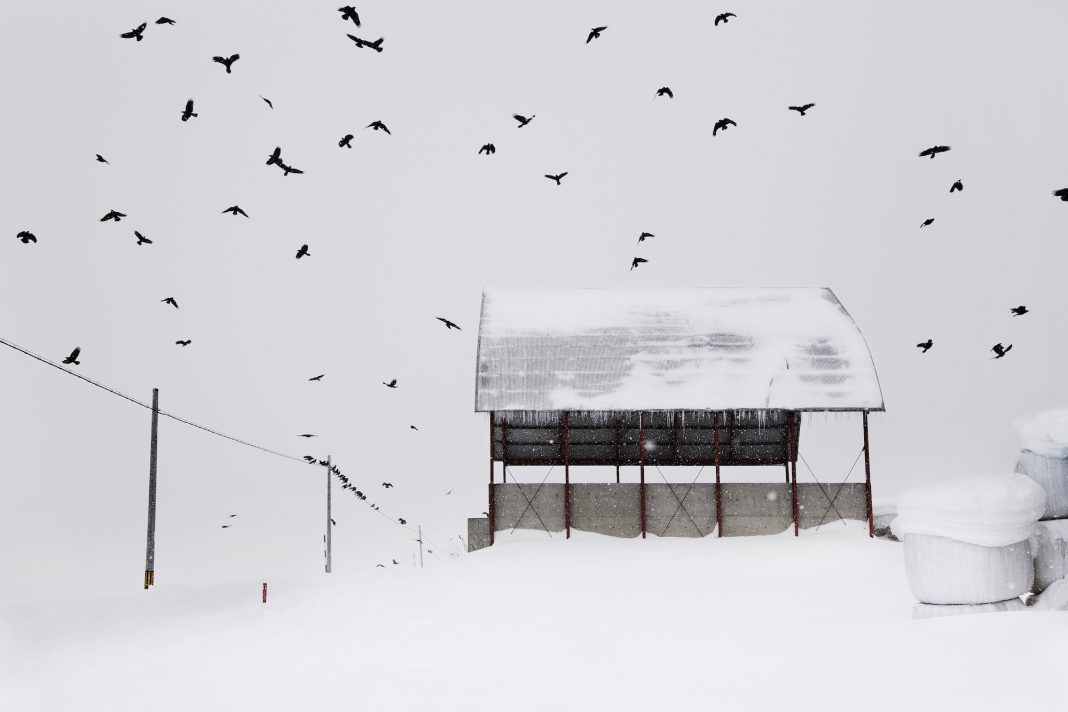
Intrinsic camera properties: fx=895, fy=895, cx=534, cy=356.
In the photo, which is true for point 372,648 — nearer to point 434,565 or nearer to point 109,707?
point 109,707

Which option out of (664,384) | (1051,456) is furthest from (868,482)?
(1051,456)

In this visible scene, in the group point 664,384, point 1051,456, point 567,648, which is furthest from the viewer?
point 664,384

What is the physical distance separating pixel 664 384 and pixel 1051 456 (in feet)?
53.4

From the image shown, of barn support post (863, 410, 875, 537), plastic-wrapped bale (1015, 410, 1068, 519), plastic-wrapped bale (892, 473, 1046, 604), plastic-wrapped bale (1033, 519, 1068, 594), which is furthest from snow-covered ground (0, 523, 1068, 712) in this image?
barn support post (863, 410, 875, 537)

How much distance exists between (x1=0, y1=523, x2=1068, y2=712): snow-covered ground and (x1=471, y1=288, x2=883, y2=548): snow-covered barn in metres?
Answer: 6.38

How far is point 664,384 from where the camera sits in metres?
26.2

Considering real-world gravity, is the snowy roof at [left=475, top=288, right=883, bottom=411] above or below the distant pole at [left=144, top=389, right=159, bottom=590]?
above

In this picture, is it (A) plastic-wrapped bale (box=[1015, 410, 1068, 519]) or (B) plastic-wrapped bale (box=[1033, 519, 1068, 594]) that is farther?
(A) plastic-wrapped bale (box=[1015, 410, 1068, 519])

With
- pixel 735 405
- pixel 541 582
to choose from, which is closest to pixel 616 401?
pixel 735 405

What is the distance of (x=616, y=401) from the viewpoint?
2577cm

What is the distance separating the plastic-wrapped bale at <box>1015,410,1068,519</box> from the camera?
9875 millimetres

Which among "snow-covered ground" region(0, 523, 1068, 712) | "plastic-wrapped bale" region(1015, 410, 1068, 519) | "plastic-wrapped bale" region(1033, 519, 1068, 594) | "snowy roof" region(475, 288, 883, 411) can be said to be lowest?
"snow-covered ground" region(0, 523, 1068, 712)

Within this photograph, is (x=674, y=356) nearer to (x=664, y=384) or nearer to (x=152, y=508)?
(x=664, y=384)

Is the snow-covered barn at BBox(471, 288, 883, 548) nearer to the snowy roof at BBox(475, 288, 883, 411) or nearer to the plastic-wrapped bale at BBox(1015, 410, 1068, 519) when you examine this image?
the snowy roof at BBox(475, 288, 883, 411)
